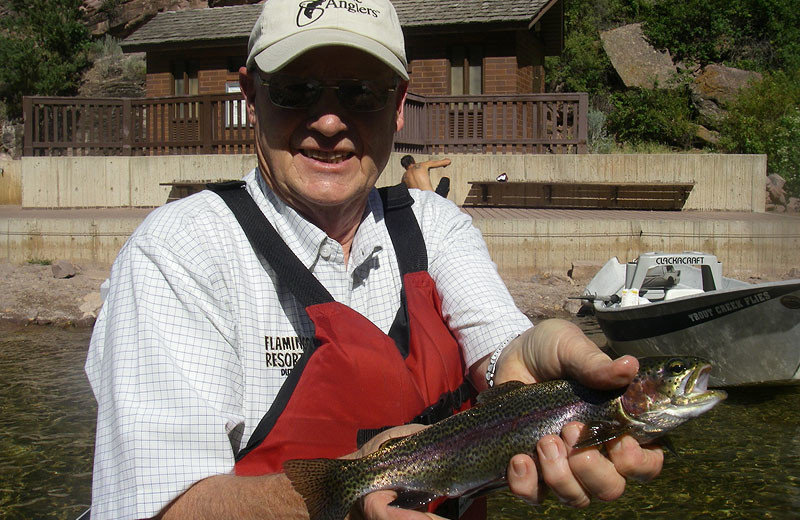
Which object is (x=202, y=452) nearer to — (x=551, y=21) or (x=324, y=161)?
(x=324, y=161)

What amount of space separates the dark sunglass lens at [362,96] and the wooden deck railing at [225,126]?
1846 cm

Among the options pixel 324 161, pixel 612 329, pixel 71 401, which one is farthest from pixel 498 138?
pixel 324 161

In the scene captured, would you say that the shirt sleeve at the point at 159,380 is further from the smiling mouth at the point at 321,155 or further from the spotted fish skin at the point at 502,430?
the smiling mouth at the point at 321,155

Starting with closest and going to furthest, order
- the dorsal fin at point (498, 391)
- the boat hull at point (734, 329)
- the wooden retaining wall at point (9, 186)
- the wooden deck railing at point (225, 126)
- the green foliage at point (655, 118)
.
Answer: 1. the dorsal fin at point (498, 391)
2. the boat hull at point (734, 329)
3. the wooden deck railing at point (225, 126)
4. the wooden retaining wall at point (9, 186)
5. the green foliage at point (655, 118)

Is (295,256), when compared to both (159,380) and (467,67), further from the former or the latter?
(467,67)

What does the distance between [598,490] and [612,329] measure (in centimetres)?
874

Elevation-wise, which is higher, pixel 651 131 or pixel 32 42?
pixel 32 42

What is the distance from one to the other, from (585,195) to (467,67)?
9054mm

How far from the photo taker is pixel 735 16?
31797mm

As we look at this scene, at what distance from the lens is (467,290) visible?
2877mm

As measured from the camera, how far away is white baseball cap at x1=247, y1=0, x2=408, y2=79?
253cm

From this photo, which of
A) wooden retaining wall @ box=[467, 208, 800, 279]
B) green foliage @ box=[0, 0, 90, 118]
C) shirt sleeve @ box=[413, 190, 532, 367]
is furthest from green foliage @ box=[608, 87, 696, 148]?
shirt sleeve @ box=[413, 190, 532, 367]

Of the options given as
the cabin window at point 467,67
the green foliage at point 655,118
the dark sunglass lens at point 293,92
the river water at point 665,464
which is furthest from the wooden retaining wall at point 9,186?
the dark sunglass lens at point 293,92

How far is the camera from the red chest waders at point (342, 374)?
2.44 m
